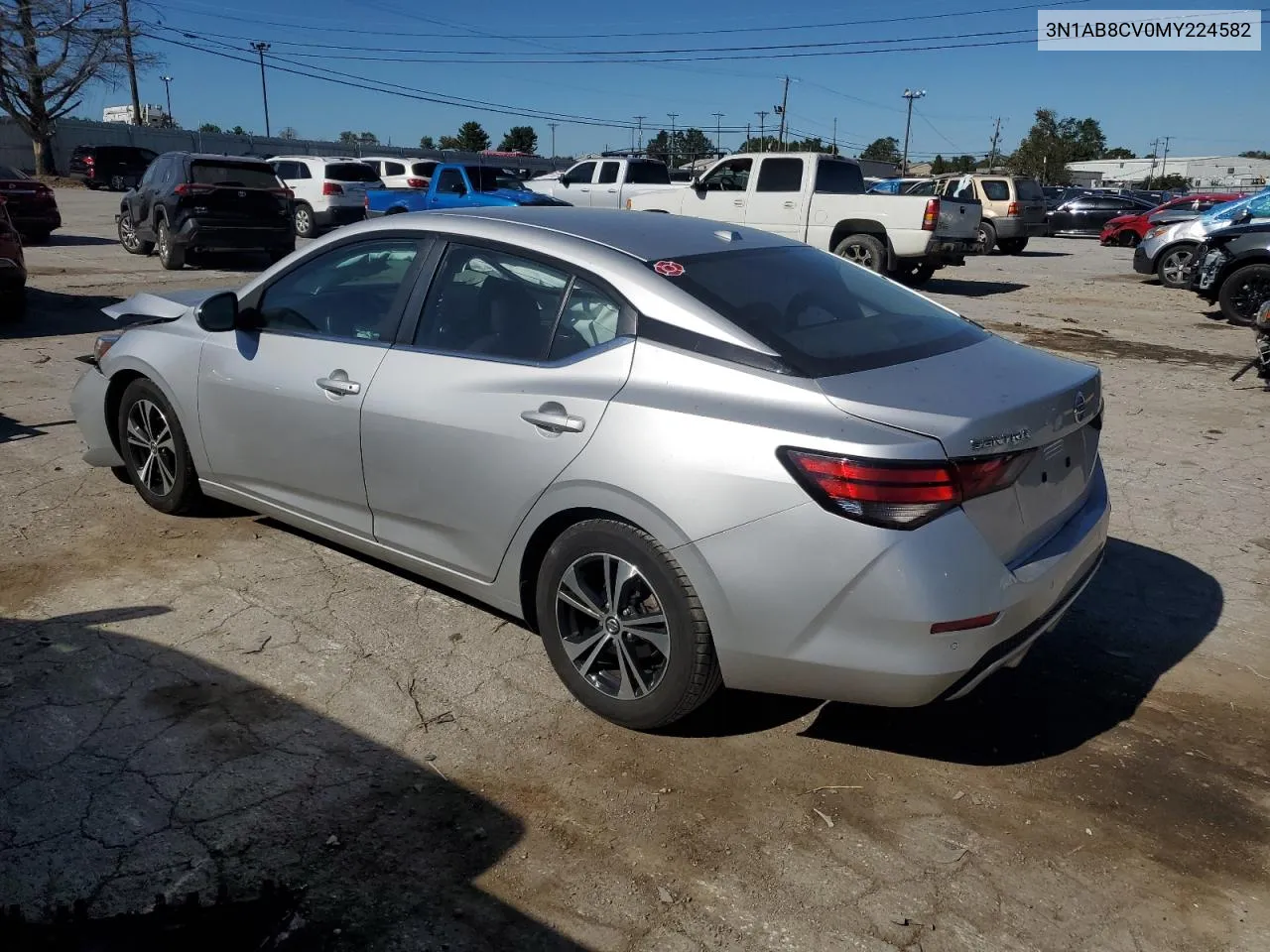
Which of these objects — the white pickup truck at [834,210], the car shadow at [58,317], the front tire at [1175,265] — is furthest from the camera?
the front tire at [1175,265]

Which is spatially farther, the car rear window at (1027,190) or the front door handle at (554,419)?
the car rear window at (1027,190)

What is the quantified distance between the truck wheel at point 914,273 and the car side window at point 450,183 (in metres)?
8.26

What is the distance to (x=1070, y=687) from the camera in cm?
378

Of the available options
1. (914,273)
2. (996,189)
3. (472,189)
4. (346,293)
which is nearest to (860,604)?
(346,293)

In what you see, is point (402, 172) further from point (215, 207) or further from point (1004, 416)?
point (1004, 416)

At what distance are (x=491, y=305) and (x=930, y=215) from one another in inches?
503

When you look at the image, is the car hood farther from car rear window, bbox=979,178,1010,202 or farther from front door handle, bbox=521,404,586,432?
car rear window, bbox=979,178,1010,202

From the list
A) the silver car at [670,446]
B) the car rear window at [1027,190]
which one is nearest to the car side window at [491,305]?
the silver car at [670,446]

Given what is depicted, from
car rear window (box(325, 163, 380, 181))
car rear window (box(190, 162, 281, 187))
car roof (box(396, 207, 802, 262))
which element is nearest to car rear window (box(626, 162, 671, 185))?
car rear window (box(190, 162, 281, 187))

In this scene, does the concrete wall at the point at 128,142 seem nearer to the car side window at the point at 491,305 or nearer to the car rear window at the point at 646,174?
the car rear window at the point at 646,174

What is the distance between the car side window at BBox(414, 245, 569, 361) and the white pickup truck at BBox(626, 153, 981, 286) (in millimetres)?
12392

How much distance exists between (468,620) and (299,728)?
96cm

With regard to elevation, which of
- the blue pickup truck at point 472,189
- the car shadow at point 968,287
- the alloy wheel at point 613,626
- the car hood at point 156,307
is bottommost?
the car shadow at point 968,287

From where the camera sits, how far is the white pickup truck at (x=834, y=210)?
603 inches
